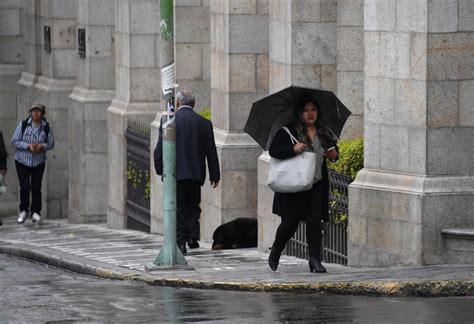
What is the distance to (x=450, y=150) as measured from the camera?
610 inches

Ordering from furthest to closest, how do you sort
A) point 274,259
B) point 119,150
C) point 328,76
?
point 119,150 < point 328,76 < point 274,259

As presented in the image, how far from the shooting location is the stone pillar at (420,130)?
1530cm

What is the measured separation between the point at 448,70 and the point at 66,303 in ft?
12.9

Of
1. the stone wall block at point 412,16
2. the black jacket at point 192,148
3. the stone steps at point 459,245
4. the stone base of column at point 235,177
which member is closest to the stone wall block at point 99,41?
the stone base of column at point 235,177

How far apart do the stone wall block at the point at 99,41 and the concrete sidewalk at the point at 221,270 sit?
3.07m

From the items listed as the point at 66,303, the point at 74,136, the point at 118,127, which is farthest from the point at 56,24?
the point at 66,303

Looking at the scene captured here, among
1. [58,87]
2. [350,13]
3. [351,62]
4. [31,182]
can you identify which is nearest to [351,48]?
[351,62]

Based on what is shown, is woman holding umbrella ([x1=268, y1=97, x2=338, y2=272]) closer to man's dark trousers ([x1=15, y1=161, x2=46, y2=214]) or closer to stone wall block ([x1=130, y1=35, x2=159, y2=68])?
stone wall block ([x1=130, y1=35, x2=159, y2=68])

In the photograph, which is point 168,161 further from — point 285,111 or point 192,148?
point 285,111

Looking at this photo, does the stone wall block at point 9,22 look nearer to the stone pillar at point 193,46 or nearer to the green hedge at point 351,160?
the stone pillar at point 193,46

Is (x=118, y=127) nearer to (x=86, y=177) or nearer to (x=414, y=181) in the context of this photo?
(x=86, y=177)

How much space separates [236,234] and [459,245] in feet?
14.8

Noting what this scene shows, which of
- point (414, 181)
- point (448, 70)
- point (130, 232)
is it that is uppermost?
point (448, 70)

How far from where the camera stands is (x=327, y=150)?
614 inches
